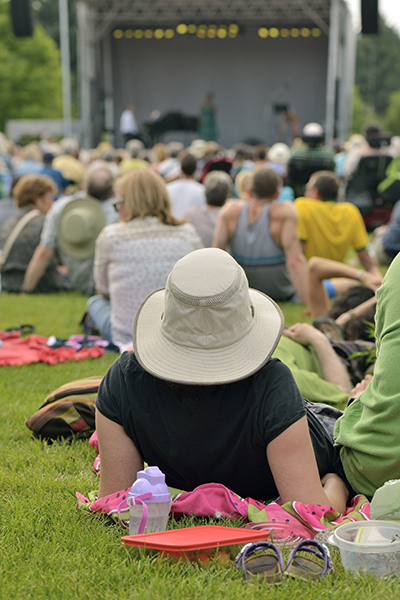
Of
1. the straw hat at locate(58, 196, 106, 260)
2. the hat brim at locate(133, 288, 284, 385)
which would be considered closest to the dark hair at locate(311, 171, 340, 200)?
the straw hat at locate(58, 196, 106, 260)

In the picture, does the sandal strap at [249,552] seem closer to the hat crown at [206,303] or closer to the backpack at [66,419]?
the hat crown at [206,303]

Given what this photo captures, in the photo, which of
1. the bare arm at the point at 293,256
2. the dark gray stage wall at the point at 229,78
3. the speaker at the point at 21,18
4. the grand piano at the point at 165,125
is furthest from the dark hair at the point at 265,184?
the dark gray stage wall at the point at 229,78

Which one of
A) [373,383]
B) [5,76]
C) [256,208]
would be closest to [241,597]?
[373,383]

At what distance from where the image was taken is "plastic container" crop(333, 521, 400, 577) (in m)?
1.88

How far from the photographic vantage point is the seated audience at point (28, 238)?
739 centimetres

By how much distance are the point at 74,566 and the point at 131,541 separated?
193 mm

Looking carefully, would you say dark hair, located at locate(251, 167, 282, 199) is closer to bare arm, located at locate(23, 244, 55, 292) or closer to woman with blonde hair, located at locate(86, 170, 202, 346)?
woman with blonde hair, located at locate(86, 170, 202, 346)

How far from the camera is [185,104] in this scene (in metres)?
27.0

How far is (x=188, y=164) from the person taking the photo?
8.62 meters

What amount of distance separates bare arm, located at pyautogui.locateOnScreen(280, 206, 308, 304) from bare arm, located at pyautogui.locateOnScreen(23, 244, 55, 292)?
2.31 meters

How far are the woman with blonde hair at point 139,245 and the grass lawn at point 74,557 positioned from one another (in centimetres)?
161

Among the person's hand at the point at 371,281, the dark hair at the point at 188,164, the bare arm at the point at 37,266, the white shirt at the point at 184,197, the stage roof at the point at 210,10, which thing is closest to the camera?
the person's hand at the point at 371,281

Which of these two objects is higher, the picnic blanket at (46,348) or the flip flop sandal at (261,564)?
the flip flop sandal at (261,564)

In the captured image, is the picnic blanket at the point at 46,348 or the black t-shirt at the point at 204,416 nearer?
the black t-shirt at the point at 204,416
